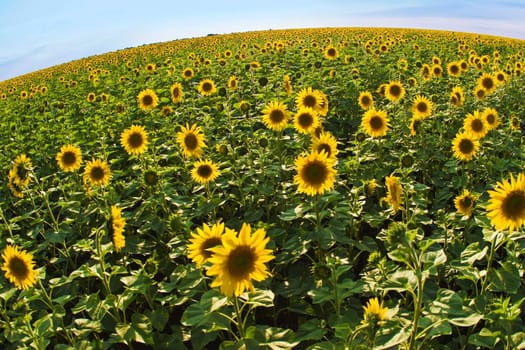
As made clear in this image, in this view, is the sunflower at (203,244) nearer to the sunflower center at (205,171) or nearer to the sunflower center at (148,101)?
the sunflower center at (205,171)

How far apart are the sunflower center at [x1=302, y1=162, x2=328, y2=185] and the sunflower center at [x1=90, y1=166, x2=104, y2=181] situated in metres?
2.76

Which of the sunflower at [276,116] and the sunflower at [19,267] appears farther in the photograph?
the sunflower at [276,116]

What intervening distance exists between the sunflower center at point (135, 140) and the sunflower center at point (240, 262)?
3860 millimetres

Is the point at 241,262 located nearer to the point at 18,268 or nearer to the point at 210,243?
the point at 210,243

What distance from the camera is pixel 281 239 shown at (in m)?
4.55

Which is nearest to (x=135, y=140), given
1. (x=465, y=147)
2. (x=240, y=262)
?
(x=240, y=262)

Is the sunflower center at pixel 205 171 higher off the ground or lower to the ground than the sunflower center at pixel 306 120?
lower

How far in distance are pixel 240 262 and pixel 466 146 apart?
401 centimetres

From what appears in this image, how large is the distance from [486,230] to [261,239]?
6.27 ft

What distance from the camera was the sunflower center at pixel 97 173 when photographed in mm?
5105

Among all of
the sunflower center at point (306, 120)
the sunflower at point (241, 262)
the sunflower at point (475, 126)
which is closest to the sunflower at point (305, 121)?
the sunflower center at point (306, 120)

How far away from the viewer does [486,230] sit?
3.22 meters

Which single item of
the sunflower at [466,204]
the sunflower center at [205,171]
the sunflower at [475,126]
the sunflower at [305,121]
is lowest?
the sunflower center at [205,171]

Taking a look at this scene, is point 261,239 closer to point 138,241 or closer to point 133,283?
point 133,283
